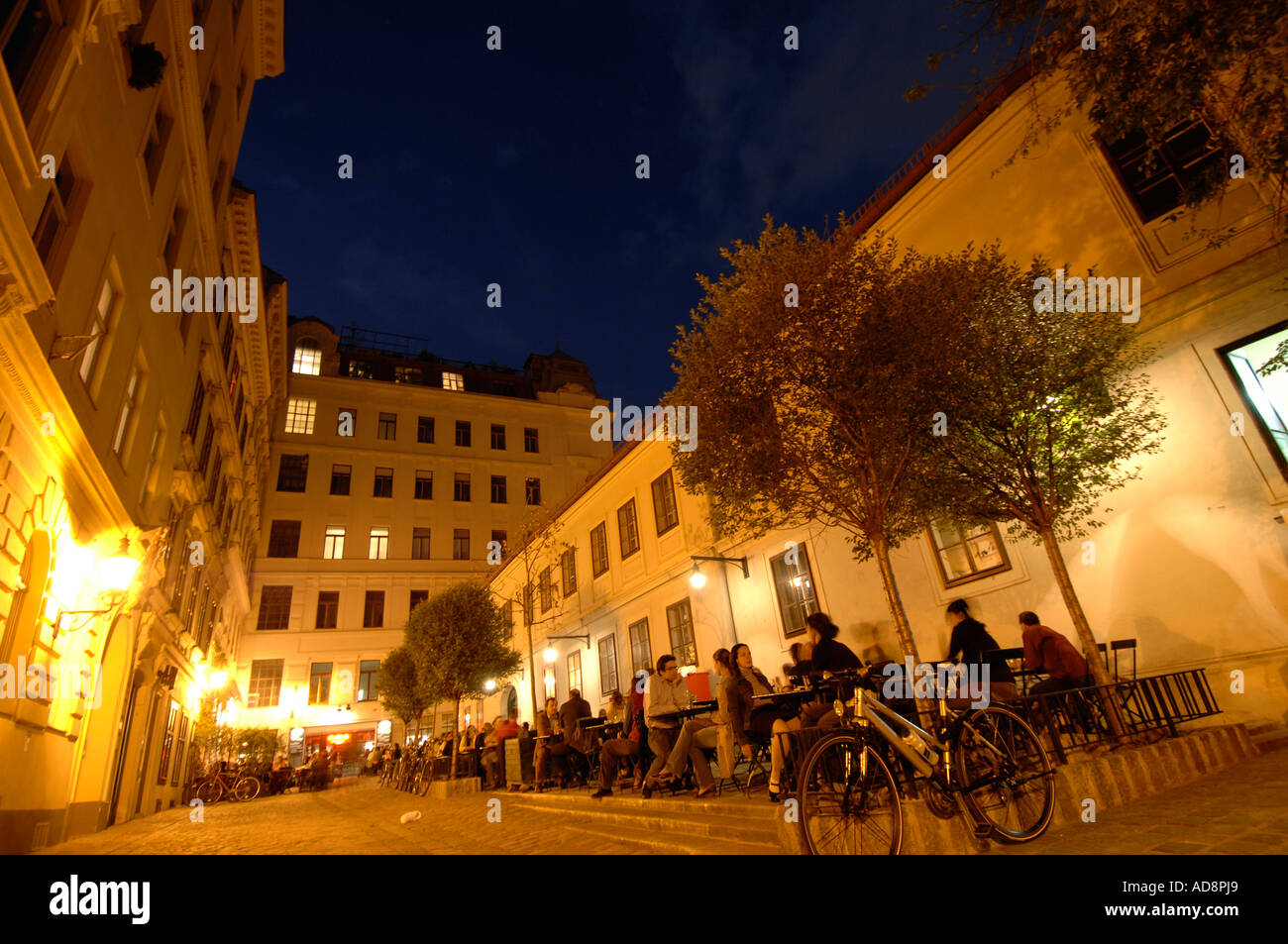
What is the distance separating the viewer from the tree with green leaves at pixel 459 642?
2217 cm

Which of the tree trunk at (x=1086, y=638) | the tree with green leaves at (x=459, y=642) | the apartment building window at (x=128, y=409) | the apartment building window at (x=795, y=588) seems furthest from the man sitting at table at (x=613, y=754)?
the tree with green leaves at (x=459, y=642)

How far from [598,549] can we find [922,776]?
19.6 metres

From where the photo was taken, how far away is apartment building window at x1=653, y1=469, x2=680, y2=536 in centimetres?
1888

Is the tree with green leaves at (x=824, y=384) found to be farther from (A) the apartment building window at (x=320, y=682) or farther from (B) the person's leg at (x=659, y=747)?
(A) the apartment building window at (x=320, y=682)

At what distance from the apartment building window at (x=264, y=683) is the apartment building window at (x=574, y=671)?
19.8m

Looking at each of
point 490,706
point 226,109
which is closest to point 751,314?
point 226,109

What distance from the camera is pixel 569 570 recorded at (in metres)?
26.0

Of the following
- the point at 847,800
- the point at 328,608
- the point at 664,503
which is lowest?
the point at 847,800

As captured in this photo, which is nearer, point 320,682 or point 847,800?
point 847,800

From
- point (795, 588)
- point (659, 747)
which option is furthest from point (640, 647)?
point (659, 747)

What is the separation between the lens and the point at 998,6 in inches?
246

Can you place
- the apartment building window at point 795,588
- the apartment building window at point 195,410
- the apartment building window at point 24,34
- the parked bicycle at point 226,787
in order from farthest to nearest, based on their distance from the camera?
the parked bicycle at point 226,787 < the apartment building window at point 195,410 < the apartment building window at point 795,588 < the apartment building window at point 24,34

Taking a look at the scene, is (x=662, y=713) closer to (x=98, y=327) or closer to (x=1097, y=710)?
(x=1097, y=710)
